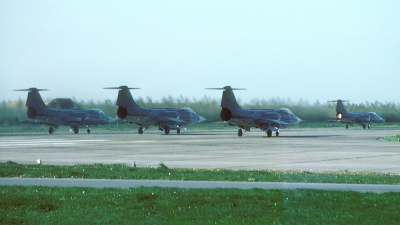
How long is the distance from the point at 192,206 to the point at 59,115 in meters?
60.4

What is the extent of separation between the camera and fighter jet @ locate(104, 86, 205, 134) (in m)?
66.1

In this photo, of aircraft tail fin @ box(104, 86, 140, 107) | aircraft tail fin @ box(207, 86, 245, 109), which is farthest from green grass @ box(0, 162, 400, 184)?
aircraft tail fin @ box(104, 86, 140, 107)

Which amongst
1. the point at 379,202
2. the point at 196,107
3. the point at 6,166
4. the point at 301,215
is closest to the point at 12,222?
the point at 301,215

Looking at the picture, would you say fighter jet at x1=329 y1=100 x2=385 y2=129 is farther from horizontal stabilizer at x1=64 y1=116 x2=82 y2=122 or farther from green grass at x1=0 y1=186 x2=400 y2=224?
Result: green grass at x1=0 y1=186 x2=400 y2=224

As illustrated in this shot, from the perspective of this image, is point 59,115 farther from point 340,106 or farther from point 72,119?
point 340,106

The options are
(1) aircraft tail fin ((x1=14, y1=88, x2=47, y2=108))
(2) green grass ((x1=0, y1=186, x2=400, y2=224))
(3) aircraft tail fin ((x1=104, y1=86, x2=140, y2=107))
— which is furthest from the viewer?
(1) aircraft tail fin ((x1=14, y1=88, x2=47, y2=108))

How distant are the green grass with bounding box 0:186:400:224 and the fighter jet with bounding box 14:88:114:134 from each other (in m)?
54.6

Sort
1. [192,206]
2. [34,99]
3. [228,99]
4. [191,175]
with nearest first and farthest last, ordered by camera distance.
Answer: [192,206]
[191,175]
[228,99]
[34,99]

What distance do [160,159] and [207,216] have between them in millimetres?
18608

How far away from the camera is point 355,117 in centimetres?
9888

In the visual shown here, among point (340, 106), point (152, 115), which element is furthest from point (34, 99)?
point (340, 106)

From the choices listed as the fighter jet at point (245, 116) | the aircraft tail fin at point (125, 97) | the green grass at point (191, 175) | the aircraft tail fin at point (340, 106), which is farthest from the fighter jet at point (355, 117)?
the green grass at point (191, 175)

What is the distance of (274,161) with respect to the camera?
30406mm

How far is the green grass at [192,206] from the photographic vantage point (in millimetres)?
13062
